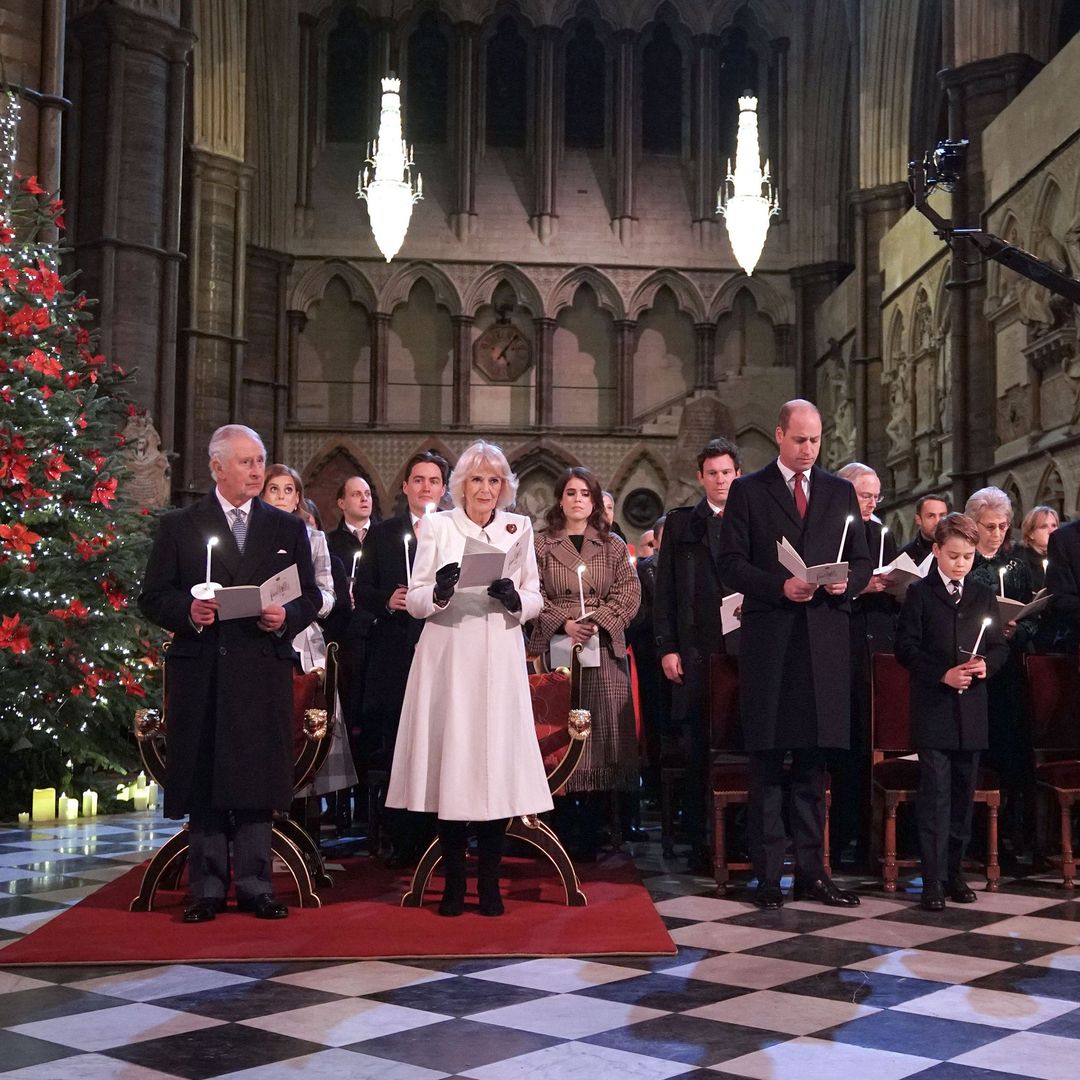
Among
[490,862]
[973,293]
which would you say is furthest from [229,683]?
[973,293]

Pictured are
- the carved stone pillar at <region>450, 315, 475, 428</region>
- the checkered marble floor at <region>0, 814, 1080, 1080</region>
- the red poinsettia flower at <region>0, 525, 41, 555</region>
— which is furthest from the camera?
the carved stone pillar at <region>450, 315, 475, 428</region>

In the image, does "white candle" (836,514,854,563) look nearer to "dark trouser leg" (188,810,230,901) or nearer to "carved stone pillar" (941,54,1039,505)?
"dark trouser leg" (188,810,230,901)

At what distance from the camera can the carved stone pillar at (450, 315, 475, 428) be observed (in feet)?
82.5

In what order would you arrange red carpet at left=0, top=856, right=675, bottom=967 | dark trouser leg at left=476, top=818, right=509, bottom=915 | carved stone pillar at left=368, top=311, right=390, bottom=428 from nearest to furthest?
red carpet at left=0, top=856, right=675, bottom=967, dark trouser leg at left=476, top=818, right=509, bottom=915, carved stone pillar at left=368, top=311, right=390, bottom=428

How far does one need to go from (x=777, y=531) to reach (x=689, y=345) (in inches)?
811

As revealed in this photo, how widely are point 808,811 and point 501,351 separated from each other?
67.7 feet

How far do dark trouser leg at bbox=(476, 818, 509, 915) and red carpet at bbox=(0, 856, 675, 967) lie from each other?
0.05m

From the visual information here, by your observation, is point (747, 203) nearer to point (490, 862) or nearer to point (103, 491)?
point (103, 491)

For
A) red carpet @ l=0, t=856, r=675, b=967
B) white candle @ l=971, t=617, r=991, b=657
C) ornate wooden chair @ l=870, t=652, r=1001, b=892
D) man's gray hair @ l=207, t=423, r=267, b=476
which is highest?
man's gray hair @ l=207, t=423, r=267, b=476

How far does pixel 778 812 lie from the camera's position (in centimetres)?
543

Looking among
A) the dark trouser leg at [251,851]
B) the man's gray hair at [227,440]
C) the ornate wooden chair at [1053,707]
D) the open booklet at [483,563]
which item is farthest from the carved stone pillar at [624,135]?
the dark trouser leg at [251,851]

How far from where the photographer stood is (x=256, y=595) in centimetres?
477

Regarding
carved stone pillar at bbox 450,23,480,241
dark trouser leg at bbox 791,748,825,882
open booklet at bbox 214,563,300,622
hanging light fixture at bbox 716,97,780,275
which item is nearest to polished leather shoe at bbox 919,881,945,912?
dark trouser leg at bbox 791,748,825,882

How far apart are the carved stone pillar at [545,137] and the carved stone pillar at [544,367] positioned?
1485 millimetres
